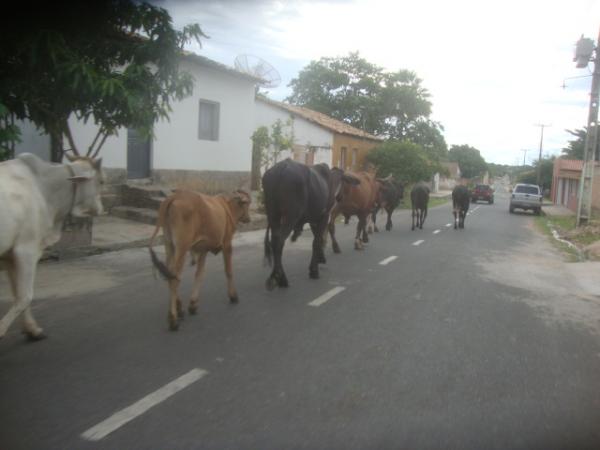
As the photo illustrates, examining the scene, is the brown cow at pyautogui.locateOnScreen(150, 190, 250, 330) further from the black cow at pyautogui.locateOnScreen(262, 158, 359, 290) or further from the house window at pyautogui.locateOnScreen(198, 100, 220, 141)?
the house window at pyautogui.locateOnScreen(198, 100, 220, 141)

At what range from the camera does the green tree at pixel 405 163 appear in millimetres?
30859

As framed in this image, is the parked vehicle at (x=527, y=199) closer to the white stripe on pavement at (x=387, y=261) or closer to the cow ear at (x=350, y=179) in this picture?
the white stripe on pavement at (x=387, y=261)

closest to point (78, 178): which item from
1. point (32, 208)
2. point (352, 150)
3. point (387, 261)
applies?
point (32, 208)

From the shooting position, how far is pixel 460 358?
5102 millimetres

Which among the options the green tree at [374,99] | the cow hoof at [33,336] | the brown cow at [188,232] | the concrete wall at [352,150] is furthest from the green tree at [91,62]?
the green tree at [374,99]

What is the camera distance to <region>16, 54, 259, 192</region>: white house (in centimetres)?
1399

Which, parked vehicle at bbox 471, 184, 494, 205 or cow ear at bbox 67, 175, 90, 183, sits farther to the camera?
parked vehicle at bbox 471, 184, 494, 205

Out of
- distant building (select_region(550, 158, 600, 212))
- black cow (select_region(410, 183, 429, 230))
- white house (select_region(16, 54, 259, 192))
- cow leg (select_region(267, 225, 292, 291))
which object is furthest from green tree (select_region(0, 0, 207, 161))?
distant building (select_region(550, 158, 600, 212))

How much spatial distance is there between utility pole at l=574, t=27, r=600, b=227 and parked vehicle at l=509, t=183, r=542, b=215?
10111 mm

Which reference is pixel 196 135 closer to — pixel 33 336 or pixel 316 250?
pixel 316 250

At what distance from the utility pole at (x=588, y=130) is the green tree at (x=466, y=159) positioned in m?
87.1

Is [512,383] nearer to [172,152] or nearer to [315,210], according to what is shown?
[315,210]

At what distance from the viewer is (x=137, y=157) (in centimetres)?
1495

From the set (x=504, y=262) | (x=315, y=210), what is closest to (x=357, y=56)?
(x=504, y=262)
